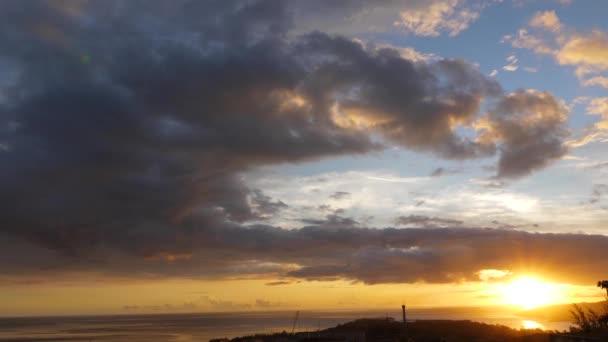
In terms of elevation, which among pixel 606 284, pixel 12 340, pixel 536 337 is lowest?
pixel 12 340

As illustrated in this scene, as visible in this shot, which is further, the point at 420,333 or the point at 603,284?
the point at 420,333

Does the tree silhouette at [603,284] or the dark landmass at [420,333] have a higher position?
the tree silhouette at [603,284]

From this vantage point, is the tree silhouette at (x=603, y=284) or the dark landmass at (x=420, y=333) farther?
the dark landmass at (x=420, y=333)

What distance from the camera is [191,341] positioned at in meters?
131

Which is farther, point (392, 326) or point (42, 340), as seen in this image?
point (42, 340)

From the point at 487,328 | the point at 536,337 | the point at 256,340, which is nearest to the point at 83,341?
the point at 256,340

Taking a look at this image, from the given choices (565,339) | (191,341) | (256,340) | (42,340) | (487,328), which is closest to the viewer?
(565,339)

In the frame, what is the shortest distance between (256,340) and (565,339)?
3106 cm

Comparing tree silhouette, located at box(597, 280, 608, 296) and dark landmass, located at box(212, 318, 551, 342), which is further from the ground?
tree silhouette, located at box(597, 280, 608, 296)

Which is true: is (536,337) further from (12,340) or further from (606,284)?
(12,340)

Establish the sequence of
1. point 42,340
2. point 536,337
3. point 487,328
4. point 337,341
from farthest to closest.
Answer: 1. point 42,340
2. point 487,328
3. point 337,341
4. point 536,337

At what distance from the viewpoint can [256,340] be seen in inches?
2079

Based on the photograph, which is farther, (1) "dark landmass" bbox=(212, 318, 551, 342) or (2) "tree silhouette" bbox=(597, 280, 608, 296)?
(1) "dark landmass" bbox=(212, 318, 551, 342)

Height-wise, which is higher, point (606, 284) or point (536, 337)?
point (606, 284)
